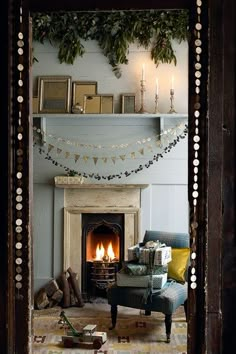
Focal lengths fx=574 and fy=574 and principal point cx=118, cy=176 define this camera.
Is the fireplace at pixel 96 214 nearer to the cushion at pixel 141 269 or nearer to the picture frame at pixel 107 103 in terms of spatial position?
the picture frame at pixel 107 103

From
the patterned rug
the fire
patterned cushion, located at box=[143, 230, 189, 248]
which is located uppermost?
→ patterned cushion, located at box=[143, 230, 189, 248]

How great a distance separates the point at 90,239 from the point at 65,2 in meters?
2.11

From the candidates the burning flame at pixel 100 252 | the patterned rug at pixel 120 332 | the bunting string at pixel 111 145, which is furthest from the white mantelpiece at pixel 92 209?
the patterned rug at pixel 120 332

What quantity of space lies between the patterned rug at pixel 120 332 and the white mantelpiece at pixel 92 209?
351 millimetres

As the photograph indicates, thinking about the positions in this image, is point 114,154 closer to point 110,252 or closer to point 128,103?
point 128,103

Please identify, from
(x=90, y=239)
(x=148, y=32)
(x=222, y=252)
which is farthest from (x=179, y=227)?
(x=222, y=252)

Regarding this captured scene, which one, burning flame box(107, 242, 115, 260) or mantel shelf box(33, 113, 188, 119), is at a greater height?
mantel shelf box(33, 113, 188, 119)

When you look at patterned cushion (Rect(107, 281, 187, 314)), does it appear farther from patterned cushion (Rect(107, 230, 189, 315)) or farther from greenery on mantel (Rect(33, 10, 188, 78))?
greenery on mantel (Rect(33, 10, 188, 78))

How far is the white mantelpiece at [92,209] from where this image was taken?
3148 mm

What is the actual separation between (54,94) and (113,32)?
0.45m

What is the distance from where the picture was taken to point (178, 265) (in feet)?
9.03

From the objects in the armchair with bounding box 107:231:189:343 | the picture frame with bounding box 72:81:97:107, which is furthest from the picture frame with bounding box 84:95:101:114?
the armchair with bounding box 107:231:189:343

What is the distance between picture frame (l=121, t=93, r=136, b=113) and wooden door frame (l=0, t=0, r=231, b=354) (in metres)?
1.79

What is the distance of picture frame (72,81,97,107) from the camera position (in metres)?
3.04
